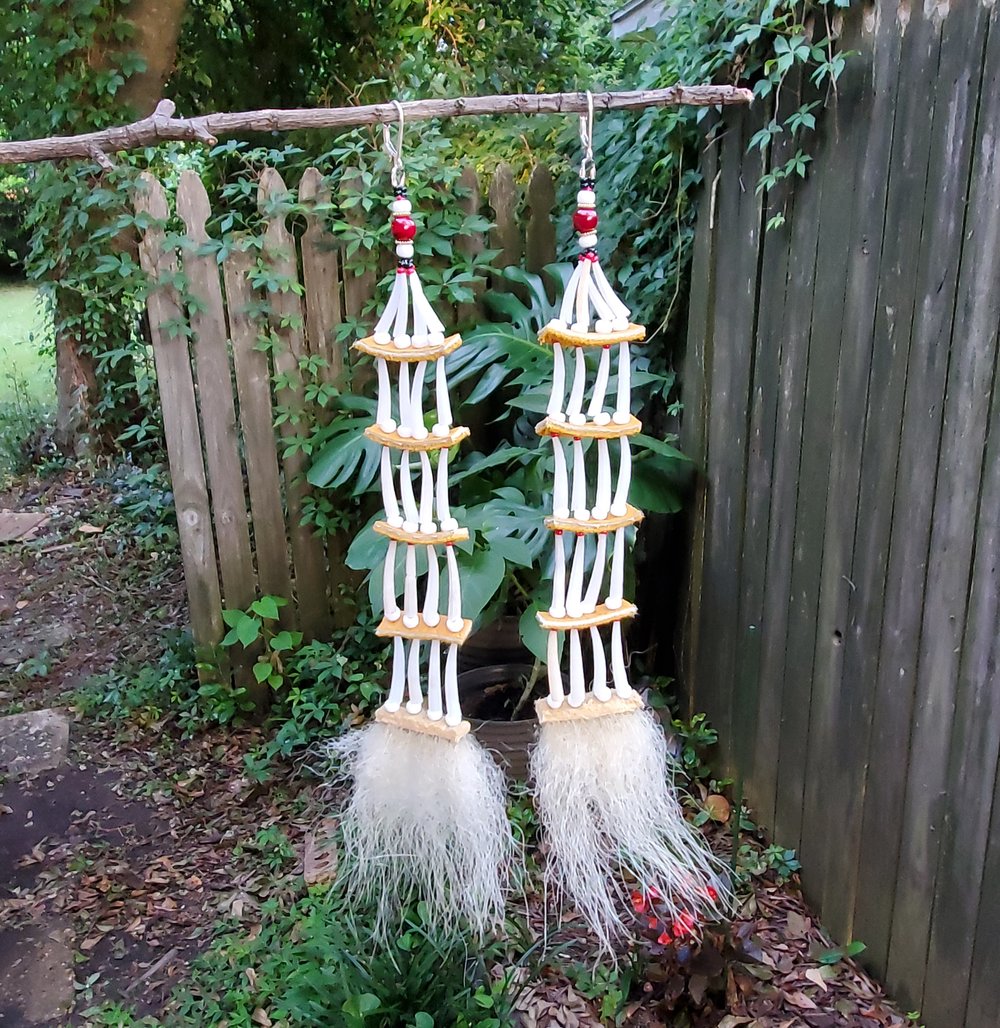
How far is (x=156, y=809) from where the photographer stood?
2.50 metres

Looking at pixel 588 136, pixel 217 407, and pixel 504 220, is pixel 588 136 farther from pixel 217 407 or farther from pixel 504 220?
pixel 217 407

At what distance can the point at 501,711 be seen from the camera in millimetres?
2617

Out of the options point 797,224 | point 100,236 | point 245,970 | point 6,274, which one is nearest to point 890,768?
point 797,224

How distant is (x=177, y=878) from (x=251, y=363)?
1413 millimetres

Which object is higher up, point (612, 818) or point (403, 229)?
point (403, 229)

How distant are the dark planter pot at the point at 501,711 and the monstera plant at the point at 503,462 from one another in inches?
7.4

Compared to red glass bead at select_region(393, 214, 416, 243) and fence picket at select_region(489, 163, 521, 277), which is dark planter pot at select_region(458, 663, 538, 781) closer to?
fence picket at select_region(489, 163, 521, 277)

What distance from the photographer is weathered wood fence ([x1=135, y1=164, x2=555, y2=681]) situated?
258 centimetres

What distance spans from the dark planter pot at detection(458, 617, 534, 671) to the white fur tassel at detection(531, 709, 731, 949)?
32.8 inches

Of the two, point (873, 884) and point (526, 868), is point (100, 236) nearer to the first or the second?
point (526, 868)

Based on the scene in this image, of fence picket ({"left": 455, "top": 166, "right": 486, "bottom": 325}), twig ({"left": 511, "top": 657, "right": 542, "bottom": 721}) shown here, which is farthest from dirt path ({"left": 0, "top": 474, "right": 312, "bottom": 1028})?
fence picket ({"left": 455, "top": 166, "right": 486, "bottom": 325})

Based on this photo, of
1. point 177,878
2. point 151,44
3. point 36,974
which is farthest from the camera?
point 151,44

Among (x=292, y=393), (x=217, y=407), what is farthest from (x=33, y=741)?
(x=292, y=393)

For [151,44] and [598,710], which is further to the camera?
[151,44]
